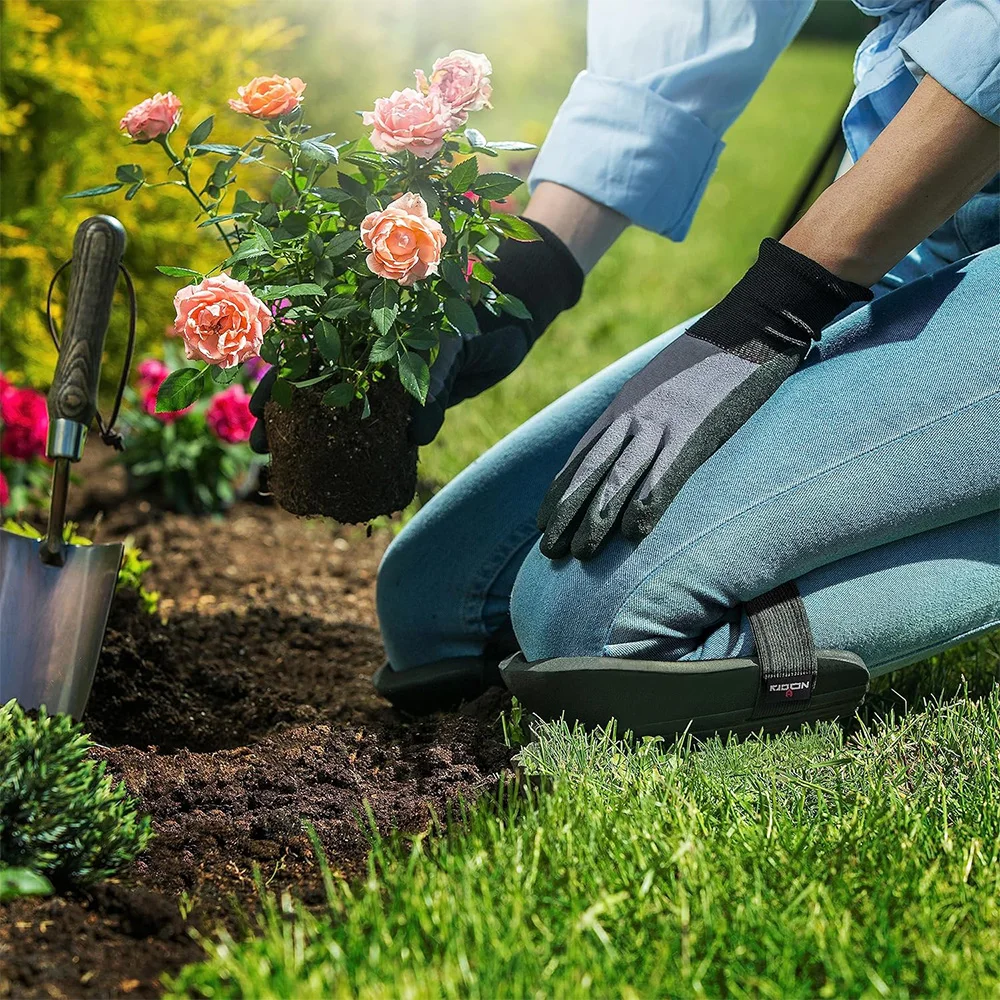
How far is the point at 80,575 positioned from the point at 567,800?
0.97m

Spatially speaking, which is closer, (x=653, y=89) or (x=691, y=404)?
(x=691, y=404)

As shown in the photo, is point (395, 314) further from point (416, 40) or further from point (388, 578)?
point (416, 40)

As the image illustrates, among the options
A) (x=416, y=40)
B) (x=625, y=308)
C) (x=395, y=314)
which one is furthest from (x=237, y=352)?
(x=416, y=40)

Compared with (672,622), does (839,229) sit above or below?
above

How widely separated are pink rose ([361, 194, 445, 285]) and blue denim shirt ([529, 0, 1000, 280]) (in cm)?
66

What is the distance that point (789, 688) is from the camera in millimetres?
1731

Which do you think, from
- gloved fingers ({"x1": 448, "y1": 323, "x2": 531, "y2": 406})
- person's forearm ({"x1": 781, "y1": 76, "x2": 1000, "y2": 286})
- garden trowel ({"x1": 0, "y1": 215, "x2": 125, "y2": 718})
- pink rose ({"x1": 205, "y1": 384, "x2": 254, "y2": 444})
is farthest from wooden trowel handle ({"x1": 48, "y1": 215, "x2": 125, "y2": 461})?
pink rose ({"x1": 205, "y1": 384, "x2": 254, "y2": 444})

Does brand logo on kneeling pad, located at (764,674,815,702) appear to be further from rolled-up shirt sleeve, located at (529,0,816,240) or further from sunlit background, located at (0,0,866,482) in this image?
sunlit background, located at (0,0,866,482)

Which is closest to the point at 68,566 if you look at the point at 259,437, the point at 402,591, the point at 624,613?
the point at 259,437

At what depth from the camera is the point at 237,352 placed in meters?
1.56

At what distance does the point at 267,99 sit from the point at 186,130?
2.11m

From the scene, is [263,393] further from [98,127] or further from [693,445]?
[98,127]

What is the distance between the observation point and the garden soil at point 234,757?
135 cm

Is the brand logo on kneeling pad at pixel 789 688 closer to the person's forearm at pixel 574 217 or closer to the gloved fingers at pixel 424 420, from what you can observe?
the gloved fingers at pixel 424 420
